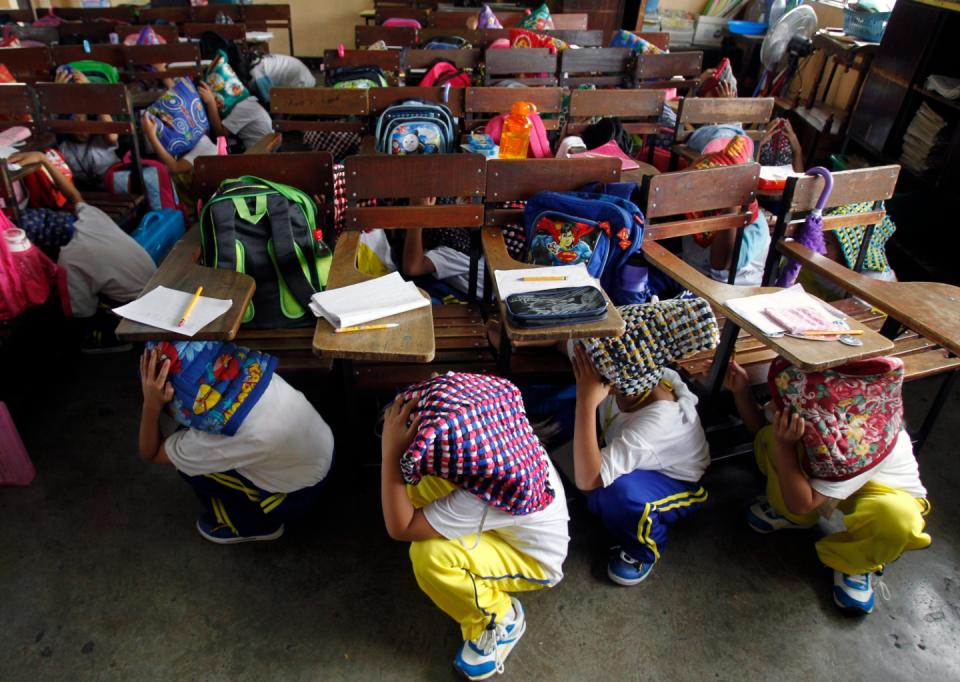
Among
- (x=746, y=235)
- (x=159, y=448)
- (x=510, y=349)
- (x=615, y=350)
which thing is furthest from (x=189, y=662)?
(x=746, y=235)

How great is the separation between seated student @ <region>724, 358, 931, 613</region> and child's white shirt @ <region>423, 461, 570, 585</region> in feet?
1.99

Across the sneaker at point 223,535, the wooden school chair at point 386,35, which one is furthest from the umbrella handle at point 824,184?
the wooden school chair at point 386,35

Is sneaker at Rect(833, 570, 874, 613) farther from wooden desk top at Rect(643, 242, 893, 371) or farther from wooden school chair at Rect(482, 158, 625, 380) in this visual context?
wooden school chair at Rect(482, 158, 625, 380)

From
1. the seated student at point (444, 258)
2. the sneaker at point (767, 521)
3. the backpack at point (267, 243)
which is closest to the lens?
the backpack at point (267, 243)

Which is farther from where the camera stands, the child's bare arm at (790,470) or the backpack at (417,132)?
the backpack at (417,132)

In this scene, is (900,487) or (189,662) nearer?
(189,662)

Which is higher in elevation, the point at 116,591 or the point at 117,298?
the point at 117,298

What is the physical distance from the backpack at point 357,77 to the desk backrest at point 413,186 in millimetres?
1921

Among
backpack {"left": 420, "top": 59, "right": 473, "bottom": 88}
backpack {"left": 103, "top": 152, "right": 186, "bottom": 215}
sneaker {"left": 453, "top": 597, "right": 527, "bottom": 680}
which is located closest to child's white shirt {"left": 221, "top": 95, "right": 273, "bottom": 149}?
backpack {"left": 103, "top": 152, "right": 186, "bottom": 215}

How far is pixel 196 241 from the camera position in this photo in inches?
77.0

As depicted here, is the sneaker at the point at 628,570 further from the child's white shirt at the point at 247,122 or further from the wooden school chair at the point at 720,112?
the child's white shirt at the point at 247,122

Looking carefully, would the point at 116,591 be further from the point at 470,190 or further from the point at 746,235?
the point at 746,235

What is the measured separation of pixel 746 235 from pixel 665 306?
1027 mm

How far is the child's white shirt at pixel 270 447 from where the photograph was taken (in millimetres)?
1590
